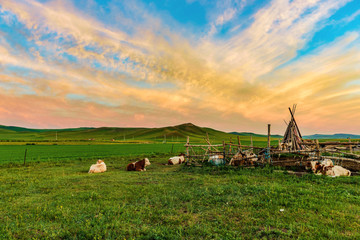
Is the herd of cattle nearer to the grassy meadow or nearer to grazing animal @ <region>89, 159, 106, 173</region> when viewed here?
grazing animal @ <region>89, 159, 106, 173</region>

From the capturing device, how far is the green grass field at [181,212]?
454 centimetres

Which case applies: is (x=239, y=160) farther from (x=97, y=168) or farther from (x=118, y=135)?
(x=118, y=135)

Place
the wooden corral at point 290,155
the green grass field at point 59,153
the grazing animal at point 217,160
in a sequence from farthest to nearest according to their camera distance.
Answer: the green grass field at point 59,153
the grazing animal at point 217,160
the wooden corral at point 290,155

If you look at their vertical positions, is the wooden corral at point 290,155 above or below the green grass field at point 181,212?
above

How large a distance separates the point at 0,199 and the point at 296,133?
23.2 metres

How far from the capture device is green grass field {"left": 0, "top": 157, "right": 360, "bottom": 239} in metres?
4.54

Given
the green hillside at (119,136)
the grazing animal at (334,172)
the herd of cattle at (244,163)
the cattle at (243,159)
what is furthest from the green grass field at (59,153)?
the green hillside at (119,136)

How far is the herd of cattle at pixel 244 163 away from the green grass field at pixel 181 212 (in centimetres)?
173

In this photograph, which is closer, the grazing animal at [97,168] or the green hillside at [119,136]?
the grazing animal at [97,168]

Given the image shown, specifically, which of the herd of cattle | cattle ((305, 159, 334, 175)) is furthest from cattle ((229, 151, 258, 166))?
cattle ((305, 159, 334, 175))

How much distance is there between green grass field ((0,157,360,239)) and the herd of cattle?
1727 millimetres

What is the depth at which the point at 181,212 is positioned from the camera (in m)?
5.84

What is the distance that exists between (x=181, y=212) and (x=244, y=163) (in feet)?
31.9

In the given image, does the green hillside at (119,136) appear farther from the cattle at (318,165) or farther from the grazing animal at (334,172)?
the grazing animal at (334,172)
